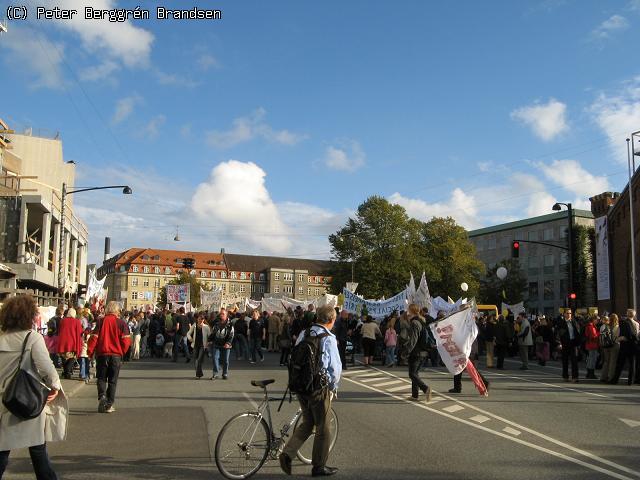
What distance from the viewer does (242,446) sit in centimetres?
654

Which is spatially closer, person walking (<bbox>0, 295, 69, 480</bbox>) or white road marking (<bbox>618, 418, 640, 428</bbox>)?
person walking (<bbox>0, 295, 69, 480</bbox>)

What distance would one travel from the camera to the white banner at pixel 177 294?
38562 millimetres

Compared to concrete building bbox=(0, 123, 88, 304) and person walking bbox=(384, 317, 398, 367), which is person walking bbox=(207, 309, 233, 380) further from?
concrete building bbox=(0, 123, 88, 304)

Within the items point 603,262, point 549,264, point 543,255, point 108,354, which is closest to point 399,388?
point 108,354

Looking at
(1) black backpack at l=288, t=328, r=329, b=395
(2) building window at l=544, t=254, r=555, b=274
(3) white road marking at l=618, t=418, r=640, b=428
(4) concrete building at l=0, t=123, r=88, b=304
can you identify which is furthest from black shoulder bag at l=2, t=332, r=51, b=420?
(2) building window at l=544, t=254, r=555, b=274

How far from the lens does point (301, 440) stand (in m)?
6.63

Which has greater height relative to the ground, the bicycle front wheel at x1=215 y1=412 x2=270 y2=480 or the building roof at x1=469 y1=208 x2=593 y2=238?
the building roof at x1=469 y1=208 x2=593 y2=238

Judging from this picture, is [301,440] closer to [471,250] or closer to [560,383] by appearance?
[560,383]

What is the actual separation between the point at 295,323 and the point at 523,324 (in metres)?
7.07

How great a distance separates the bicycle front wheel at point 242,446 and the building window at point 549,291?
307 ft

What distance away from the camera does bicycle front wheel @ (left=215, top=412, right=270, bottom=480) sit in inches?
253

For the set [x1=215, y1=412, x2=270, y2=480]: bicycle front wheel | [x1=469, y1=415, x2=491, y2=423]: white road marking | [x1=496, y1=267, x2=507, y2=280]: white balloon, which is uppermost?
[x1=496, y1=267, x2=507, y2=280]: white balloon

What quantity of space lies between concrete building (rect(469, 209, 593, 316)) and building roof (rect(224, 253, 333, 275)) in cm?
5877

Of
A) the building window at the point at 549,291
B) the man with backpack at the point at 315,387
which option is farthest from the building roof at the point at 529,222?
the man with backpack at the point at 315,387
